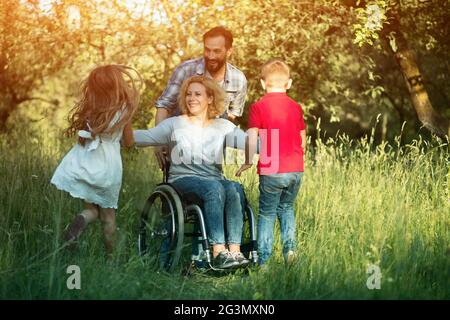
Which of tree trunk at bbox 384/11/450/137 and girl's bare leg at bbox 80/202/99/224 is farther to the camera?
tree trunk at bbox 384/11/450/137

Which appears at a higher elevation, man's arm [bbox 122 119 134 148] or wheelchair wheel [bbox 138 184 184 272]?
man's arm [bbox 122 119 134 148]

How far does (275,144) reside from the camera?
5090 millimetres

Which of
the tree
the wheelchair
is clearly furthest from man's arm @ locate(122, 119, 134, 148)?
the tree

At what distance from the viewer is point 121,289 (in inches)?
160

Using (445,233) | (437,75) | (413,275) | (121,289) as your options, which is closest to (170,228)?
(121,289)

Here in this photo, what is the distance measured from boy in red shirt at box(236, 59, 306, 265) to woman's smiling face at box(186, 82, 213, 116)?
35cm

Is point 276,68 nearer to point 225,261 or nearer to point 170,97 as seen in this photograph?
point 170,97

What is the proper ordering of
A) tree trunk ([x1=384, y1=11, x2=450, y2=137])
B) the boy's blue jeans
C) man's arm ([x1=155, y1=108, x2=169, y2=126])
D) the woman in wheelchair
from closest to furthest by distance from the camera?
1. the woman in wheelchair
2. the boy's blue jeans
3. man's arm ([x1=155, y1=108, x2=169, y2=126])
4. tree trunk ([x1=384, y1=11, x2=450, y2=137])

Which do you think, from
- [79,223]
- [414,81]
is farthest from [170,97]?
[414,81]

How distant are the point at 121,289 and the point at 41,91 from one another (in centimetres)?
1074

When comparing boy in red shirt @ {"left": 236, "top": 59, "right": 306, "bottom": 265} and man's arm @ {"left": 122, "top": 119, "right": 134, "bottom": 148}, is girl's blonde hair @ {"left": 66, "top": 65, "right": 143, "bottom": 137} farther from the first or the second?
boy in red shirt @ {"left": 236, "top": 59, "right": 306, "bottom": 265}

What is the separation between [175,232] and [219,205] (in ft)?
1.07

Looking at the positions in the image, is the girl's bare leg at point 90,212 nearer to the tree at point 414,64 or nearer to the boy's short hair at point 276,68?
the boy's short hair at point 276,68

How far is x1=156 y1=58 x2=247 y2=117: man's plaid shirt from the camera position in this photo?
19.2 feet
